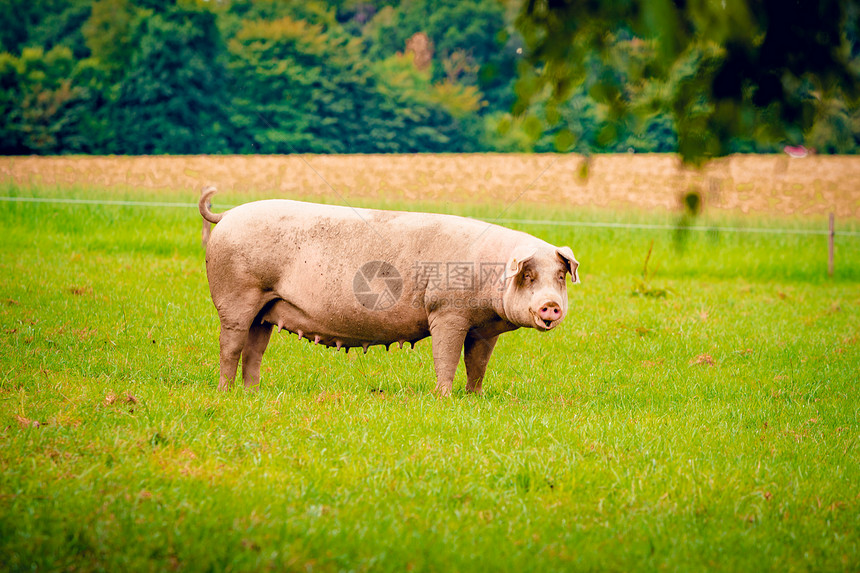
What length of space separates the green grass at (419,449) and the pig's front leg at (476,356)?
0.16 m

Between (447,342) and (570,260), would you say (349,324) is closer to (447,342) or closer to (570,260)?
(447,342)

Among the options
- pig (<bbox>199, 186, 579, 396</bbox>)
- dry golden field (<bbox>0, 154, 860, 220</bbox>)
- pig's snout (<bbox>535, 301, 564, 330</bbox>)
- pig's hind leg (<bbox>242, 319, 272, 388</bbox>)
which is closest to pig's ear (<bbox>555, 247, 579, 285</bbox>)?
pig (<bbox>199, 186, 579, 396</bbox>)

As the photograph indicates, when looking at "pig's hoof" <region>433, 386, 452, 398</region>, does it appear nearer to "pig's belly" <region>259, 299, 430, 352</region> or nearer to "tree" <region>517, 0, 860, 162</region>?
"pig's belly" <region>259, 299, 430, 352</region>

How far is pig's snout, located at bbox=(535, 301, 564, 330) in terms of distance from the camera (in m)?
5.58

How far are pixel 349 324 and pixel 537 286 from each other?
1.54 metres

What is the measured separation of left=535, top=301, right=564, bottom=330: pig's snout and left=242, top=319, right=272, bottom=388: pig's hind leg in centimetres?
244

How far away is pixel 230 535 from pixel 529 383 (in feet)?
13.7

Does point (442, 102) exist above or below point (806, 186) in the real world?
above

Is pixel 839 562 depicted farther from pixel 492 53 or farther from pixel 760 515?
pixel 492 53

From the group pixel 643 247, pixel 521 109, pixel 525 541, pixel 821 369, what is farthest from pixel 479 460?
pixel 643 247

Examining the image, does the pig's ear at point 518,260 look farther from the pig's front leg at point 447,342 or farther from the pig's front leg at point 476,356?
the pig's front leg at point 476,356

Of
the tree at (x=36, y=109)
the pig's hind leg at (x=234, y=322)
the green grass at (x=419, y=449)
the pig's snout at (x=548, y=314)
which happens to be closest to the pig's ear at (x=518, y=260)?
the pig's snout at (x=548, y=314)

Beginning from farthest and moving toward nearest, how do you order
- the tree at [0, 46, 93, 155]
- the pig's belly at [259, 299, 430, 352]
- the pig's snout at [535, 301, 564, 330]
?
the tree at [0, 46, 93, 155], the pig's belly at [259, 299, 430, 352], the pig's snout at [535, 301, 564, 330]

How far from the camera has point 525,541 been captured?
152 inches
